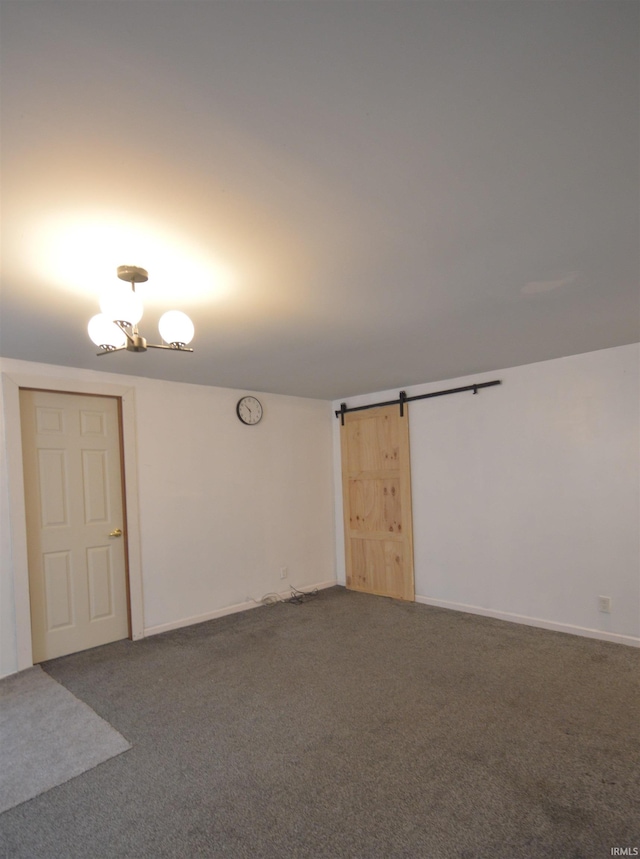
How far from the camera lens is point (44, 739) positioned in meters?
2.48

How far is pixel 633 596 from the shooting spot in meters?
3.48

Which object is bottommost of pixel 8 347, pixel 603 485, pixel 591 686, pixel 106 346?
pixel 591 686

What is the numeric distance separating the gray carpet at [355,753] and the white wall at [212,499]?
0.68 m

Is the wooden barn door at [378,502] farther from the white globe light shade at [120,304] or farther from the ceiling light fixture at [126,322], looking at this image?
the white globe light shade at [120,304]

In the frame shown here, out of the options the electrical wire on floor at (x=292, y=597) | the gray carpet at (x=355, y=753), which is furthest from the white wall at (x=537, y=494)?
the electrical wire on floor at (x=292, y=597)

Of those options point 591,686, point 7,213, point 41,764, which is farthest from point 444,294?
point 41,764

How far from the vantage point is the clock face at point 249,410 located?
15.8 feet

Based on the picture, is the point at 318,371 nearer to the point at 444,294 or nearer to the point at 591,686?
the point at 444,294

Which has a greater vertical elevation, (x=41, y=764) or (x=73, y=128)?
(x=73, y=128)

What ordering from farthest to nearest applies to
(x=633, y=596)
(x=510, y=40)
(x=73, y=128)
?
(x=633, y=596), (x=73, y=128), (x=510, y=40)

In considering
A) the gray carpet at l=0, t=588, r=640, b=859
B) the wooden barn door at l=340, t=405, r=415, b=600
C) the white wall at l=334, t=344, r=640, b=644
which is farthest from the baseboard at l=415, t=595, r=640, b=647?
the wooden barn door at l=340, t=405, r=415, b=600

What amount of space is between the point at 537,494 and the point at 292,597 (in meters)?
2.76

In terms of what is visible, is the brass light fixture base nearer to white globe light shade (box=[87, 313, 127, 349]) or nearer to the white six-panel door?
white globe light shade (box=[87, 313, 127, 349])

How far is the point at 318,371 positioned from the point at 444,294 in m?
1.83
